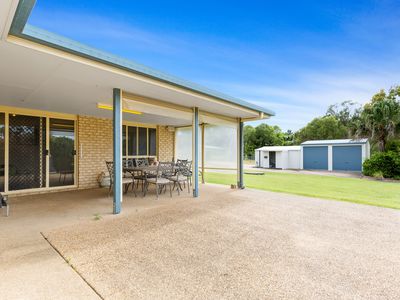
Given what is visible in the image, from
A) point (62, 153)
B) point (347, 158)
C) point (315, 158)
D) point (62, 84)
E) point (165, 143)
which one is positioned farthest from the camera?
point (315, 158)

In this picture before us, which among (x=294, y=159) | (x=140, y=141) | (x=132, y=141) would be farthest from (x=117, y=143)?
(x=294, y=159)

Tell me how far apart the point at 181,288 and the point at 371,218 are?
4183 mm

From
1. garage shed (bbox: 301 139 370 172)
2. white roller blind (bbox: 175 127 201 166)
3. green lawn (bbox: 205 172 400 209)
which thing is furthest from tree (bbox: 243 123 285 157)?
white roller blind (bbox: 175 127 201 166)

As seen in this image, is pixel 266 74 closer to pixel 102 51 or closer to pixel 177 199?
pixel 177 199

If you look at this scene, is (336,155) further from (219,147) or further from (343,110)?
(343,110)

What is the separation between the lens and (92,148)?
7.59 m

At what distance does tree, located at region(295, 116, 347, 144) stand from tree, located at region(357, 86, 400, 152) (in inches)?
535

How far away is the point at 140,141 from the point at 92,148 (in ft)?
6.39

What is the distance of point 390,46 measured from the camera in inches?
393

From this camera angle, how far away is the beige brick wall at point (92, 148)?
7.30 meters

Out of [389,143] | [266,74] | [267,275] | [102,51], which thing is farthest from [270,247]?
[389,143]

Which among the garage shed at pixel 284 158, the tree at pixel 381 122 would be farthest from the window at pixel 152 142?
the garage shed at pixel 284 158

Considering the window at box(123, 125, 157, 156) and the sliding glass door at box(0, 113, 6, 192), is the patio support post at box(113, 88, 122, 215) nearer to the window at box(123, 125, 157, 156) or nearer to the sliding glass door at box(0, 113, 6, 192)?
the sliding glass door at box(0, 113, 6, 192)

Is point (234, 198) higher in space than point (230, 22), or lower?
lower
